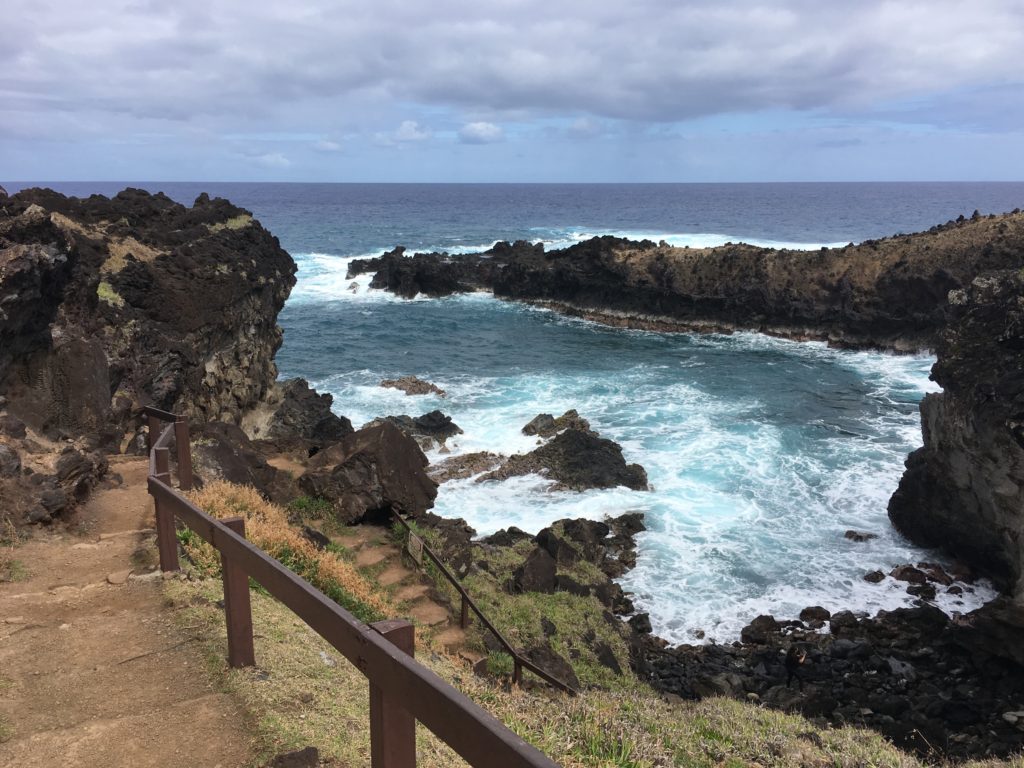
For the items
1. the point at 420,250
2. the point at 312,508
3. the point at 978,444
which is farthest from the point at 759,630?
the point at 420,250

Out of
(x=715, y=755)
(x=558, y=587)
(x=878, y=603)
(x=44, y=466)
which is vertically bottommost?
(x=878, y=603)

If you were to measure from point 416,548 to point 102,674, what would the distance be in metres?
7.68

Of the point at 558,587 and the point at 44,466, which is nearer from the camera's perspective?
the point at 44,466

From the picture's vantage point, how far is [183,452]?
29.8 ft

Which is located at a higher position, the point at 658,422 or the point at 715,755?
the point at 715,755

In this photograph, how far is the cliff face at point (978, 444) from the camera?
52.2ft

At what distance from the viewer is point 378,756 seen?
3.16 meters

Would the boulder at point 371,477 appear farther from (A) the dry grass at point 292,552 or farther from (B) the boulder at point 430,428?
(B) the boulder at point 430,428

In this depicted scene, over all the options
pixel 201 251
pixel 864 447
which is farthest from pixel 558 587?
pixel 864 447

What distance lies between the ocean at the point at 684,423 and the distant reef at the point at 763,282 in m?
2.07

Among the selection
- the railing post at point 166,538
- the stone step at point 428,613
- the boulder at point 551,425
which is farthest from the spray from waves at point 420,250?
the railing post at point 166,538

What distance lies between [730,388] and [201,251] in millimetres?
25096

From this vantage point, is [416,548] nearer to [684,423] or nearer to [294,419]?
[294,419]

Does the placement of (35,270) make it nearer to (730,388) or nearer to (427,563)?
(427,563)
